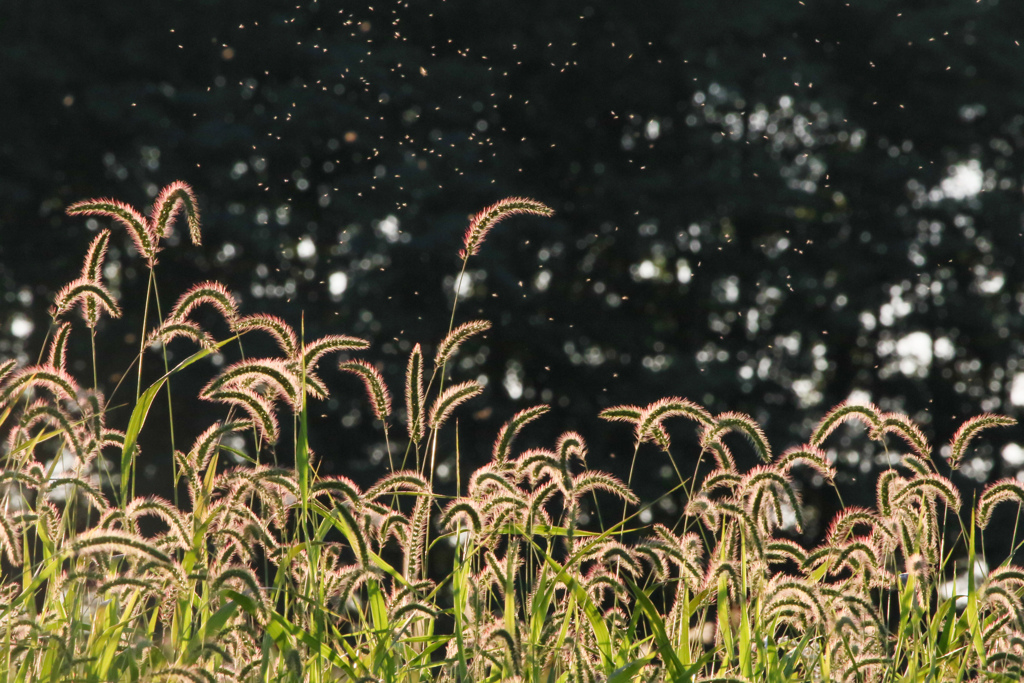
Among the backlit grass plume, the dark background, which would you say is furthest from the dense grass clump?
the dark background

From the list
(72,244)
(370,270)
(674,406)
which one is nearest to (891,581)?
(674,406)

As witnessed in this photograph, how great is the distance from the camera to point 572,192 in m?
10.3

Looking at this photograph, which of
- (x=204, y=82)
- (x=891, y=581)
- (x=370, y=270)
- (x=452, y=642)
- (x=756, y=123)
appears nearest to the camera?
(x=452, y=642)

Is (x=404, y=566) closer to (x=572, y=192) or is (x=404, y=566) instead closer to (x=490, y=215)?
(x=490, y=215)

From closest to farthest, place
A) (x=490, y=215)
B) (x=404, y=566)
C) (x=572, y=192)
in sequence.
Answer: (x=404, y=566)
(x=490, y=215)
(x=572, y=192)

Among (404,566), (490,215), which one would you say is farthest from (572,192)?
(404,566)

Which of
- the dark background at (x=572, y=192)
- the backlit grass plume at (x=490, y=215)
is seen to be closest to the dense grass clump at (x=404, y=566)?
the backlit grass plume at (x=490, y=215)

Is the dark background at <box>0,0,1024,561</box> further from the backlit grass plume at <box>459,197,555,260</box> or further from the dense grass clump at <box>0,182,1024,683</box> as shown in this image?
the dense grass clump at <box>0,182,1024,683</box>

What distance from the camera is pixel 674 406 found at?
83.7 inches

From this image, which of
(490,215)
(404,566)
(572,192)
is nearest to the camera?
(404,566)

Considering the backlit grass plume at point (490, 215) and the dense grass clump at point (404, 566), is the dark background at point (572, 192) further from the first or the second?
the dense grass clump at point (404, 566)

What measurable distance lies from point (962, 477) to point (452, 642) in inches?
339

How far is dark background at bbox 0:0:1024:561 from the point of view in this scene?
918 centimetres

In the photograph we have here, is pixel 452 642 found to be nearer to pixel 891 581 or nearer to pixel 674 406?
pixel 674 406
